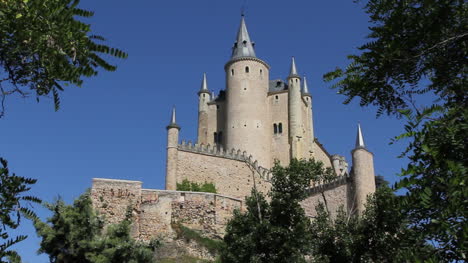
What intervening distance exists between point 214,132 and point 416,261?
57.3 m

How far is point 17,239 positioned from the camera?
19.0 ft

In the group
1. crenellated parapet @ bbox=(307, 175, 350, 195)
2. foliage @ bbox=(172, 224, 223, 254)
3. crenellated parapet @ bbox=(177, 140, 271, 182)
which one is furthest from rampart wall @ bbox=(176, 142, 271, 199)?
foliage @ bbox=(172, 224, 223, 254)

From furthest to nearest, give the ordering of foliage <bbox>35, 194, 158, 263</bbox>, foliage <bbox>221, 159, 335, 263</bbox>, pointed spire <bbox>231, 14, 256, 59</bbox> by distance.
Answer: pointed spire <bbox>231, 14, 256, 59</bbox> < foliage <bbox>221, 159, 335, 263</bbox> < foliage <bbox>35, 194, 158, 263</bbox>

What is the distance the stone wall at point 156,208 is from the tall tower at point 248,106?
20.7 metres

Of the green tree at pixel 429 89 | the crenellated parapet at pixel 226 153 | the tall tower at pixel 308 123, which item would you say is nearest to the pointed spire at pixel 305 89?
the tall tower at pixel 308 123

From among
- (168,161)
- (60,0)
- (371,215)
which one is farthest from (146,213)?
(60,0)

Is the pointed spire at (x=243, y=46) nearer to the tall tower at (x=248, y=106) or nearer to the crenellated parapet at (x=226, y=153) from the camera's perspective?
the tall tower at (x=248, y=106)

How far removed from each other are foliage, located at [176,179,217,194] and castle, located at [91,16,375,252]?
506mm

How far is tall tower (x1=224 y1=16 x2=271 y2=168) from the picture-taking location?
58875 millimetres

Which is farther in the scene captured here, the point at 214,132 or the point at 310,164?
the point at 214,132

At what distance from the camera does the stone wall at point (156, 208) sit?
117 feet

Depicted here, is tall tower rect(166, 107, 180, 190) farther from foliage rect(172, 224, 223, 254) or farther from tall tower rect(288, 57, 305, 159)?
tall tower rect(288, 57, 305, 159)

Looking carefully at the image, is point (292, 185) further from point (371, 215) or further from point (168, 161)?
point (168, 161)

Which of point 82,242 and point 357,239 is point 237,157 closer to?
point 357,239
